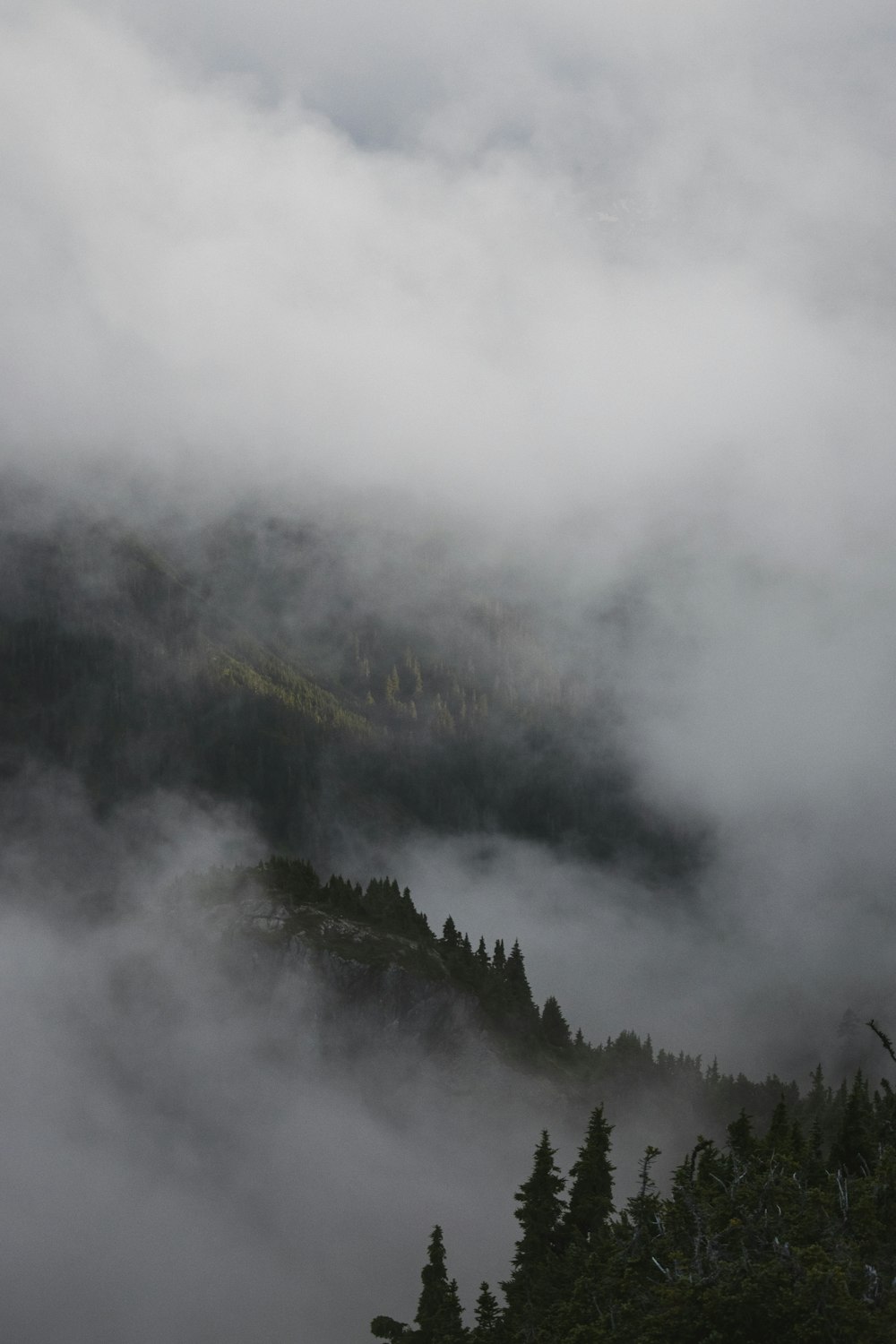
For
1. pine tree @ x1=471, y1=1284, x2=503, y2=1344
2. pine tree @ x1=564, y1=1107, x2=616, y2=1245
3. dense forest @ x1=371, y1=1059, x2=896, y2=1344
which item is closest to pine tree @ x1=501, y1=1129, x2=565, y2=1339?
dense forest @ x1=371, y1=1059, x2=896, y2=1344

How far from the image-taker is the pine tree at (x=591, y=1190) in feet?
368

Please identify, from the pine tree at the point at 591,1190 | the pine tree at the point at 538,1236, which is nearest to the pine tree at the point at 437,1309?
the pine tree at the point at 538,1236

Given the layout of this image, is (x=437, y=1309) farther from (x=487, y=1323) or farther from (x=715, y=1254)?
(x=715, y=1254)

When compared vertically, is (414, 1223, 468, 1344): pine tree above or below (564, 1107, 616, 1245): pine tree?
below

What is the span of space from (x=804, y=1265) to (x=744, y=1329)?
15.8 feet

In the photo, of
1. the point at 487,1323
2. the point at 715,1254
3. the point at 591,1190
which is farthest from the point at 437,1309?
the point at 715,1254

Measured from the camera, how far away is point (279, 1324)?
617 feet

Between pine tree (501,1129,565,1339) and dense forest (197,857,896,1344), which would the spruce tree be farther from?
pine tree (501,1129,565,1339)

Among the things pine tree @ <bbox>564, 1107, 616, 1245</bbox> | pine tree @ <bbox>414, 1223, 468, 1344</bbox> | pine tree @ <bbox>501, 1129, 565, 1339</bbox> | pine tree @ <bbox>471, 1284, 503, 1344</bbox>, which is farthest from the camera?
pine tree @ <bbox>564, 1107, 616, 1245</bbox>

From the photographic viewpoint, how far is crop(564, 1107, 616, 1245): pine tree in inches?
4422

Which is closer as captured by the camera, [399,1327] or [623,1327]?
[623,1327]

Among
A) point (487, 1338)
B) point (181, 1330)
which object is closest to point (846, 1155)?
point (487, 1338)

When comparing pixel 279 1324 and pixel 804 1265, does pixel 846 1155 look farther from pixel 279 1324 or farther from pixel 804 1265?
pixel 279 1324

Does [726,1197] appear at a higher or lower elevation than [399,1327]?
higher
